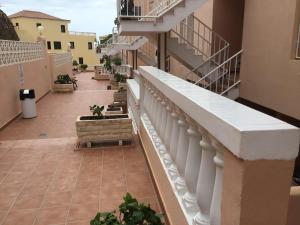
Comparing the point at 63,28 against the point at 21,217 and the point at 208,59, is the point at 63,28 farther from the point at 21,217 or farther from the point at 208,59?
the point at 21,217

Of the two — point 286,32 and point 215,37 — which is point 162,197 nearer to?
point 286,32

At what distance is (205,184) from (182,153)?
0.50 m

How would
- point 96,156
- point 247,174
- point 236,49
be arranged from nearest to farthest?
point 247,174 → point 96,156 → point 236,49

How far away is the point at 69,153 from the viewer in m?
4.43

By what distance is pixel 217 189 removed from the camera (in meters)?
1.41

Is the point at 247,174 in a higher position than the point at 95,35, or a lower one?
lower

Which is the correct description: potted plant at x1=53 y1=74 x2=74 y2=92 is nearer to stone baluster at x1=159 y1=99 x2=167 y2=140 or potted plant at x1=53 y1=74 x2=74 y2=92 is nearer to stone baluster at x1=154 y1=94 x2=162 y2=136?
stone baluster at x1=154 y1=94 x2=162 y2=136

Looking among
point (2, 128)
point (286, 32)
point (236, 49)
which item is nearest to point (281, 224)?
point (286, 32)

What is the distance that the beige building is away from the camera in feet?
144

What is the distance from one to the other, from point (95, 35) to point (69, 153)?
48.5m

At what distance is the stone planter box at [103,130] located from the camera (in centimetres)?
454

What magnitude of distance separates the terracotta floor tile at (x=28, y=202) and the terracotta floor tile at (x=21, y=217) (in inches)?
3.5

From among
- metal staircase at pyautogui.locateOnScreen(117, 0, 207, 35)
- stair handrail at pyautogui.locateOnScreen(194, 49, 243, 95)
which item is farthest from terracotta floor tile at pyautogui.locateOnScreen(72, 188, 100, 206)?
metal staircase at pyautogui.locateOnScreen(117, 0, 207, 35)

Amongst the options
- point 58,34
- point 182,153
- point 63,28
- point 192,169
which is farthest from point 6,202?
point 63,28
